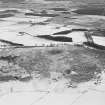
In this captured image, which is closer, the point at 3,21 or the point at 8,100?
the point at 8,100

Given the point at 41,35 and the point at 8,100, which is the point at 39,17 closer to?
the point at 41,35

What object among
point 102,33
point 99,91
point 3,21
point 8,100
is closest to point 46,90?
point 8,100

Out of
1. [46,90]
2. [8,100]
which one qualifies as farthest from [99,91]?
[8,100]

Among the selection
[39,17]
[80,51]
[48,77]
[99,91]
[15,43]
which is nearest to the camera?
[99,91]

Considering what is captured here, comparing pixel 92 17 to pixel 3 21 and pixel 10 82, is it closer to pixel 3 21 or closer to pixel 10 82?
pixel 3 21

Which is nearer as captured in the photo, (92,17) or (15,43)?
(15,43)

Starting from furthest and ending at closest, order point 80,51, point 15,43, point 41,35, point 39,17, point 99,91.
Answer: point 39,17
point 41,35
point 15,43
point 80,51
point 99,91
